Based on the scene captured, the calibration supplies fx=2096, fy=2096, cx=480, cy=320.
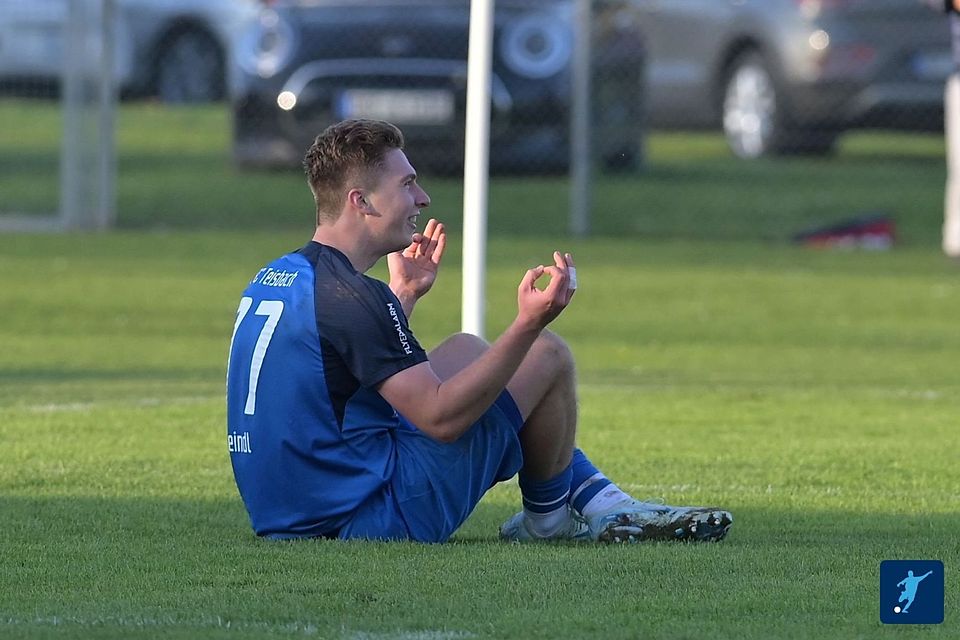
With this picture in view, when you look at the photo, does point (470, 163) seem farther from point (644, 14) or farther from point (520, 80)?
point (644, 14)

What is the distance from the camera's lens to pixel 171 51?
19.7 meters

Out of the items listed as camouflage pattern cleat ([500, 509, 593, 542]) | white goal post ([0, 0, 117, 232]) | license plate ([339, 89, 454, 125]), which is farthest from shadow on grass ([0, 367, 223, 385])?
white goal post ([0, 0, 117, 232])

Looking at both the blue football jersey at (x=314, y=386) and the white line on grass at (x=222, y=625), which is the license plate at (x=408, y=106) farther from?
the white line on grass at (x=222, y=625)

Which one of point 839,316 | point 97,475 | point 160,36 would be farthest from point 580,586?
point 160,36

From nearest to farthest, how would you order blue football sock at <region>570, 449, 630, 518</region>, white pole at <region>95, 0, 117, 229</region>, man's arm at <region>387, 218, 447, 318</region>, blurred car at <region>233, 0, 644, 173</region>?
blue football sock at <region>570, 449, 630, 518</region> → man's arm at <region>387, 218, 447, 318</region> → blurred car at <region>233, 0, 644, 173</region> → white pole at <region>95, 0, 117, 229</region>

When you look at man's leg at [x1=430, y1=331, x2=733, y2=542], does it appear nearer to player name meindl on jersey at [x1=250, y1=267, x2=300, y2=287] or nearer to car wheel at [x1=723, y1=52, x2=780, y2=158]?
player name meindl on jersey at [x1=250, y1=267, x2=300, y2=287]

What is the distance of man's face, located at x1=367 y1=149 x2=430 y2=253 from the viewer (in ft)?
17.9

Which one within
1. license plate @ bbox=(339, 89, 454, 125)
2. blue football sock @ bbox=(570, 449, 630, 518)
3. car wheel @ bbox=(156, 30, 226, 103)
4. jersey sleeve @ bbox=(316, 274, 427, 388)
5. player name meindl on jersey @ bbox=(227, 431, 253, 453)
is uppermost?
car wheel @ bbox=(156, 30, 226, 103)

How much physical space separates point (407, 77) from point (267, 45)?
1.26 meters

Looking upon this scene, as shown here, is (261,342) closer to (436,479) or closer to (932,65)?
(436,479)

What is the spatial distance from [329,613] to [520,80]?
38.1ft

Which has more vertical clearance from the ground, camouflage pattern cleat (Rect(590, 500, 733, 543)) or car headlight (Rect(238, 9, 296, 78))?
car headlight (Rect(238, 9, 296, 78))

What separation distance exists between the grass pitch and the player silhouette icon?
3.0 inches

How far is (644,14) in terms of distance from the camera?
18688 millimetres
